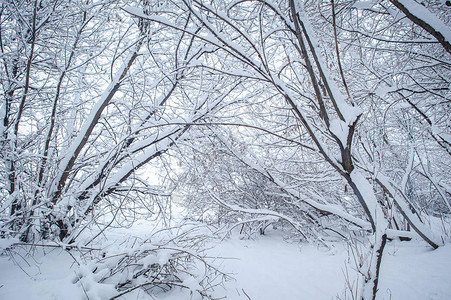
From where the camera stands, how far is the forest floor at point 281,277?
5.34 ft

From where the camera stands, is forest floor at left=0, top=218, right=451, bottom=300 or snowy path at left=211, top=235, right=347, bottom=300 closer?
forest floor at left=0, top=218, right=451, bottom=300

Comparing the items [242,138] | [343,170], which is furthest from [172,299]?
[242,138]

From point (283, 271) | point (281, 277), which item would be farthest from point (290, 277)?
point (283, 271)

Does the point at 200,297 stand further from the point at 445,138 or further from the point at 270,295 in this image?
the point at 445,138

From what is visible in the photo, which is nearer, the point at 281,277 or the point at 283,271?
the point at 281,277

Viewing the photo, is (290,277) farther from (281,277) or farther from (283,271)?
(283,271)

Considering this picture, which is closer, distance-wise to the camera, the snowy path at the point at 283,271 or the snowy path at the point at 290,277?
the snowy path at the point at 290,277

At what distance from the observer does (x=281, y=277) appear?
2.62m

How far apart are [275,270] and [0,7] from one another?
17.0 ft

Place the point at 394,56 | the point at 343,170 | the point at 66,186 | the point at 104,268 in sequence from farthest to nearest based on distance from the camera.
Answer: the point at 394,56
the point at 66,186
the point at 104,268
the point at 343,170

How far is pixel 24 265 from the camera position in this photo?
204 cm

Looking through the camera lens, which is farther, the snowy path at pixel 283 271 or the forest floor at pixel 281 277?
the snowy path at pixel 283 271

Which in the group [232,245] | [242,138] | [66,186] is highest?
[242,138]

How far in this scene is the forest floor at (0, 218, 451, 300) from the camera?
1628 millimetres
